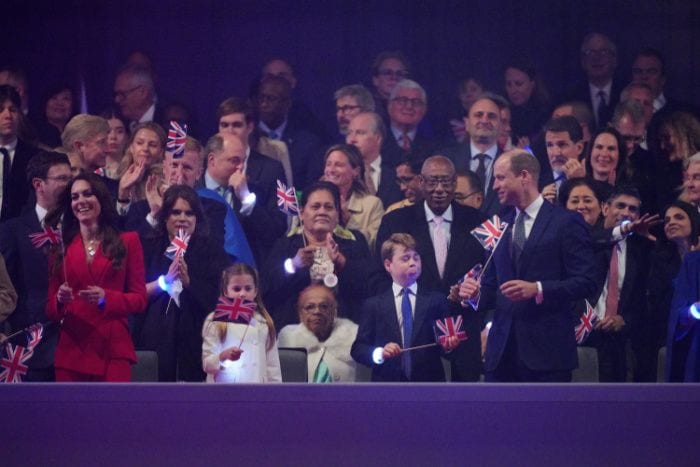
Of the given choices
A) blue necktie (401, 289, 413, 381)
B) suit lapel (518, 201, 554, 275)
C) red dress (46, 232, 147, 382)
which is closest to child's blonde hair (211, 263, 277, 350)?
red dress (46, 232, 147, 382)

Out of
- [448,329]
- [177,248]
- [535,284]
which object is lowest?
[448,329]

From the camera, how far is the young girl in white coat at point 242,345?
5762mm

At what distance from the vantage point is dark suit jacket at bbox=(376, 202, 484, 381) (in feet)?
21.0

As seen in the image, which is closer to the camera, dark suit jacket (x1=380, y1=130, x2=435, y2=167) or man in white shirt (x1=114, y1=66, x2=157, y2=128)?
dark suit jacket (x1=380, y1=130, x2=435, y2=167)

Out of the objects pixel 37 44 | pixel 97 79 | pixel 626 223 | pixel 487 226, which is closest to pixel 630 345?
pixel 626 223

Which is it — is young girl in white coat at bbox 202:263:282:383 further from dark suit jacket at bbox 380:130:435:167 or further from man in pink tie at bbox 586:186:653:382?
man in pink tie at bbox 586:186:653:382

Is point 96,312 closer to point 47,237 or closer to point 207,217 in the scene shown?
point 47,237

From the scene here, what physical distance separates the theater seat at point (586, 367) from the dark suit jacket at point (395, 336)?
2.28 ft

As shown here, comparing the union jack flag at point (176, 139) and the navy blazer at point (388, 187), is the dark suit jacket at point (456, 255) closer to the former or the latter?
the navy blazer at point (388, 187)

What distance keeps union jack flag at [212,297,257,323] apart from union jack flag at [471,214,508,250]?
3.91 ft

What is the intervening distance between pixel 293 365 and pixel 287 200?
3.39ft

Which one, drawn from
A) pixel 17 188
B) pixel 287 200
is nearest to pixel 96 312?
pixel 287 200

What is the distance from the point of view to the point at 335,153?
6.89 meters

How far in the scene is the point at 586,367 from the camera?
630cm
